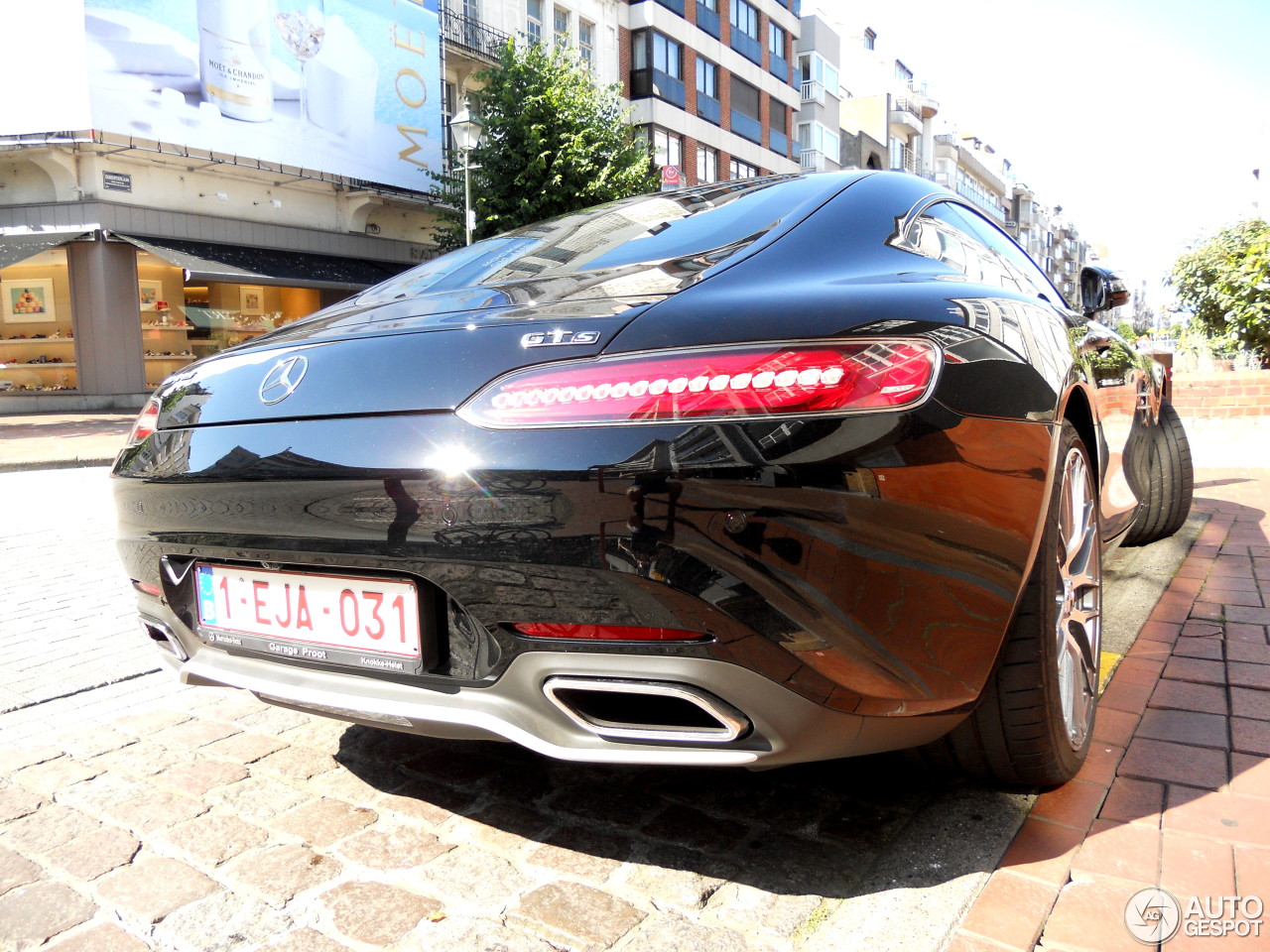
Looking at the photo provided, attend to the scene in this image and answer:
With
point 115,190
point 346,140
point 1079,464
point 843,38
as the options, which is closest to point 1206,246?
point 346,140

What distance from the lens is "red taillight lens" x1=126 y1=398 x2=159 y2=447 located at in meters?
2.14

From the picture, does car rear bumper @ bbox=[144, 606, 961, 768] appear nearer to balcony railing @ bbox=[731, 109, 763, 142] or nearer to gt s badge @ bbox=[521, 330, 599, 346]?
gt s badge @ bbox=[521, 330, 599, 346]

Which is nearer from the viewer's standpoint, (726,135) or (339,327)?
(339,327)

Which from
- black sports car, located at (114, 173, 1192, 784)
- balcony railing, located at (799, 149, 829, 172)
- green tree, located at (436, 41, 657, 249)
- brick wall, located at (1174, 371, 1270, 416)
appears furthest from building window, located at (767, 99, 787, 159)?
black sports car, located at (114, 173, 1192, 784)

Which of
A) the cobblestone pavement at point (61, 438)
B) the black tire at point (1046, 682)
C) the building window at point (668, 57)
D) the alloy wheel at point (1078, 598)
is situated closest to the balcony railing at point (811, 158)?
the building window at point (668, 57)

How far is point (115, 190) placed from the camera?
1830cm

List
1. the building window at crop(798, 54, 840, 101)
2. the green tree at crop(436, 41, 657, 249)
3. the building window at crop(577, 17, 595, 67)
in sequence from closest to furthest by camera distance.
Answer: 1. the green tree at crop(436, 41, 657, 249)
2. the building window at crop(577, 17, 595, 67)
3. the building window at crop(798, 54, 840, 101)

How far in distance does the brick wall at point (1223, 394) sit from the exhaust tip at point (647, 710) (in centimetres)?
984

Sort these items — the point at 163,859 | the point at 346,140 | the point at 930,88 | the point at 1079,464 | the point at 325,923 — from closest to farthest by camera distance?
the point at 325,923, the point at 163,859, the point at 1079,464, the point at 346,140, the point at 930,88

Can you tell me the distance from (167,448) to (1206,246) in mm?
20671

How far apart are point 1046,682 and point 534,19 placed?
27.7m

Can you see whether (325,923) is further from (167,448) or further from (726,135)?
(726,135)

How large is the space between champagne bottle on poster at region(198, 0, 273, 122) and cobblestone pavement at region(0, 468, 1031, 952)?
1938 centimetres

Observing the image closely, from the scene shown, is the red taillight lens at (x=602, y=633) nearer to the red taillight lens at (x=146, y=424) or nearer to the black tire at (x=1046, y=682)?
the black tire at (x=1046, y=682)
